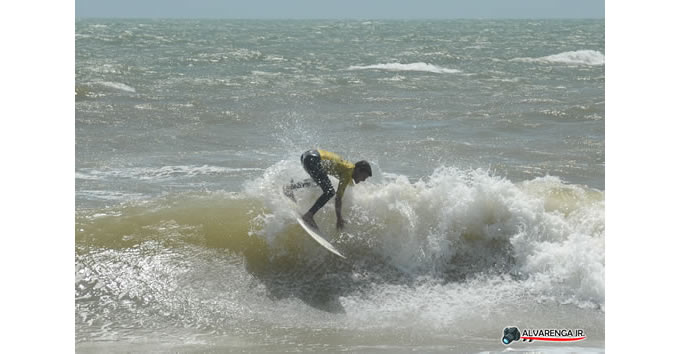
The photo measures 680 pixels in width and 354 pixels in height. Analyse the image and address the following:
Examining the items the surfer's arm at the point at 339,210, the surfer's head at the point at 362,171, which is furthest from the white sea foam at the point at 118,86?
the surfer's head at the point at 362,171

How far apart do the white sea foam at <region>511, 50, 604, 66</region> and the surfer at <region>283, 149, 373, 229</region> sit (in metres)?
28.2

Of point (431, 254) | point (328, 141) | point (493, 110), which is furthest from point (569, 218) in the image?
point (493, 110)

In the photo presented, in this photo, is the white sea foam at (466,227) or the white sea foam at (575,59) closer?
the white sea foam at (466,227)

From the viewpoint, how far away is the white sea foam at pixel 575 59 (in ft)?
111

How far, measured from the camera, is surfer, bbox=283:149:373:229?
7.29m

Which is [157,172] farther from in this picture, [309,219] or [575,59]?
[575,59]

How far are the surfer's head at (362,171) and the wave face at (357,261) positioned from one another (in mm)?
742

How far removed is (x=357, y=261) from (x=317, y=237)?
48 cm

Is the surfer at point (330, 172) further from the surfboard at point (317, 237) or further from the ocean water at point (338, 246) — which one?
the ocean water at point (338, 246)

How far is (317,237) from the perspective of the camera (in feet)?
24.7

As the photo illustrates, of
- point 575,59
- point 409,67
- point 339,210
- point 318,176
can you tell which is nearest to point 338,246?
point 339,210

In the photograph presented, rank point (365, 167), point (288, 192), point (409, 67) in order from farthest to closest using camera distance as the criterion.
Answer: point (409, 67), point (288, 192), point (365, 167)

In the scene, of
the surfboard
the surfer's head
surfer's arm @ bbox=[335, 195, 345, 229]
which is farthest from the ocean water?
the surfer's head
